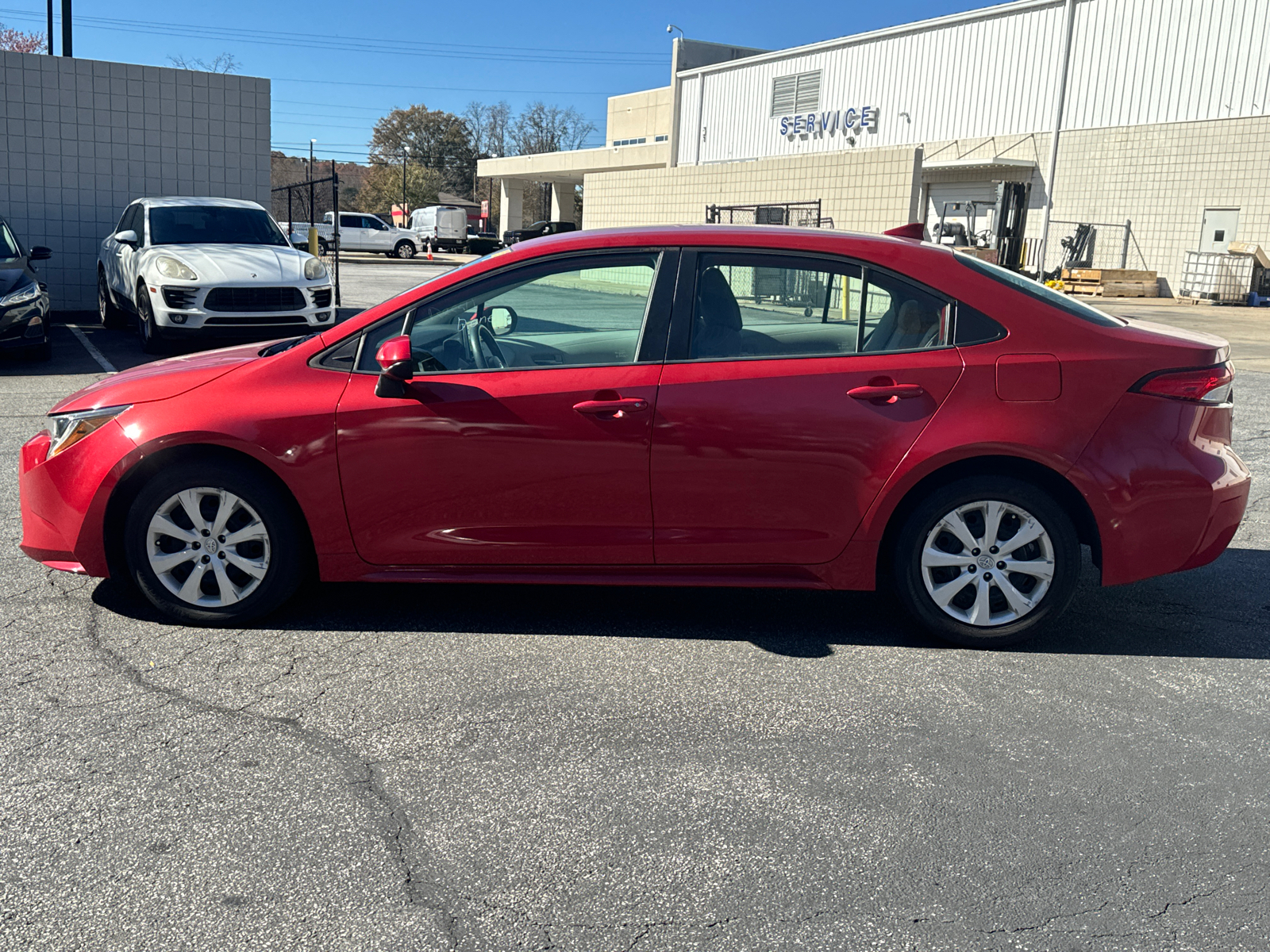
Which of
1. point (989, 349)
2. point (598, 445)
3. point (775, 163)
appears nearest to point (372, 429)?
point (598, 445)

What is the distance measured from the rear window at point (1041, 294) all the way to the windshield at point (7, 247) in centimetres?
Answer: 1165

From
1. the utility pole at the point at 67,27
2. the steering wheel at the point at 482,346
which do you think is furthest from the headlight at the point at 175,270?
the utility pole at the point at 67,27

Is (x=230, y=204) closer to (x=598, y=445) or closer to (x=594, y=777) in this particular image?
(x=598, y=445)

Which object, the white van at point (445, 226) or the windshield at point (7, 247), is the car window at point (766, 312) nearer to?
the windshield at point (7, 247)

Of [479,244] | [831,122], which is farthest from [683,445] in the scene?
[479,244]

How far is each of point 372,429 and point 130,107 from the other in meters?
17.1

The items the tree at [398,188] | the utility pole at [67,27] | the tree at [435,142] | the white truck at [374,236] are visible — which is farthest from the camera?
the tree at [435,142]

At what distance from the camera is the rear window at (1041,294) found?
4473mm

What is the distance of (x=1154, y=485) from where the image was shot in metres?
4.33

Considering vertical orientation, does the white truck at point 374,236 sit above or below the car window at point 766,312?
above

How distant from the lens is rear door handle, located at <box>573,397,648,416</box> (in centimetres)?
429

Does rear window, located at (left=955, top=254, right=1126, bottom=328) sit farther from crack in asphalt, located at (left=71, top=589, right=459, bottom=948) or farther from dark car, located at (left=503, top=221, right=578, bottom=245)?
dark car, located at (left=503, top=221, right=578, bottom=245)

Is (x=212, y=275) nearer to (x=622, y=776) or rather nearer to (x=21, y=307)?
(x=21, y=307)

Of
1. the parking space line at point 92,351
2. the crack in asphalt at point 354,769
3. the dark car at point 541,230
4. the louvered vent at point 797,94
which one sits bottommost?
the crack in asphalt at point 354,769
